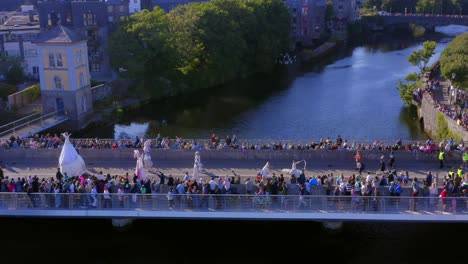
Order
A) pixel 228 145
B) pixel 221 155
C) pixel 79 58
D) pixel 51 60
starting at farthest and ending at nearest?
pixel 79 58 < pixel 51 60 < pixel 228 145 < pixel 221 155

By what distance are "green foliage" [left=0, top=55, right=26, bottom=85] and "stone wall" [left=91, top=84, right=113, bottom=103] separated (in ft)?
32.3

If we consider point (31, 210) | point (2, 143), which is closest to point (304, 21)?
point (2, 143)

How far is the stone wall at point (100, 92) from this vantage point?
190 ft

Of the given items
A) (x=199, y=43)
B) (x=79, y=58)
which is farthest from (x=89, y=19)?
(x=79, y=58)

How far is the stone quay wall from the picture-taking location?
31.4 metres

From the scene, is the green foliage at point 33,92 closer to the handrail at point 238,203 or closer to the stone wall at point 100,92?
the stone wall at point 100,92

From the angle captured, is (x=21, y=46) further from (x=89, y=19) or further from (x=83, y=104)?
(x=83, y=104)

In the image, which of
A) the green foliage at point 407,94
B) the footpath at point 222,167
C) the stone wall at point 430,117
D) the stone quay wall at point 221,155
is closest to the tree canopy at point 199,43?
the green foliage at point 407,94

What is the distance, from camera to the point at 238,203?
24719 millimetres

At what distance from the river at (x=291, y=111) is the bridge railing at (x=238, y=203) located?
77.3 feet

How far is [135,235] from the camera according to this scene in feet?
90.7

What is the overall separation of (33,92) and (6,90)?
2.80 meters

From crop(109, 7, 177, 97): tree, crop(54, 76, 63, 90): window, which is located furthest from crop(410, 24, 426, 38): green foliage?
crop(54, 76, 63, 90): window

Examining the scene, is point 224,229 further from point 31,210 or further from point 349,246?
point 31,210
